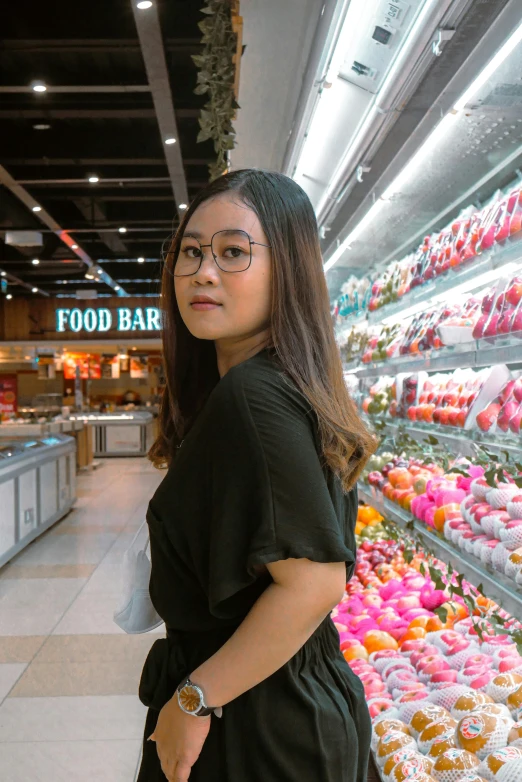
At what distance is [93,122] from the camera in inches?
336

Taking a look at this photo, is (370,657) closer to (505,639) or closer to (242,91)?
(505,639)

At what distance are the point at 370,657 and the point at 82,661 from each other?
1577 mm

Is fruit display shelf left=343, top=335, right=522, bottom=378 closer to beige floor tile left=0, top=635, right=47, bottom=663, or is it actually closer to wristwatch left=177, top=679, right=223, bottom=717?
wristwatch left=177, top=679, right=223, bottom=717

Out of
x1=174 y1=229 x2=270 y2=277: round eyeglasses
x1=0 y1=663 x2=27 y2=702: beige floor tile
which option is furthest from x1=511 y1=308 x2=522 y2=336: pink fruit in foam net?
x1=0 y1=663 x2=27 y2=702: beige floor tile

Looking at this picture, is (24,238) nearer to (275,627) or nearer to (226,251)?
(226,251)

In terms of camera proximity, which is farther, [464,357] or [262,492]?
[464,357]

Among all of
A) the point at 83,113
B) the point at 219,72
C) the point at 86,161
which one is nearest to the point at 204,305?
the point at 219,72

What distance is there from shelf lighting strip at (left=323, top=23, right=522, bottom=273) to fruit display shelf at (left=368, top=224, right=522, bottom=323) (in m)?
0.35

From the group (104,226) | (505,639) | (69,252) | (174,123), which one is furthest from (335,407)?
(69,252)

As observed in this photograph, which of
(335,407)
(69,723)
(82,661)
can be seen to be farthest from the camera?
(82,661)

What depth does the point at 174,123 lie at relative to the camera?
762cm

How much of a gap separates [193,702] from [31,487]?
5.26 meters

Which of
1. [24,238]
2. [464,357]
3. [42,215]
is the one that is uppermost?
[42,215]

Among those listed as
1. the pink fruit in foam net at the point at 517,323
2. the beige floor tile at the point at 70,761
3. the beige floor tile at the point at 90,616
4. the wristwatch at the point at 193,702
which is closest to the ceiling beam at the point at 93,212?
the beige floor tile at the point at 90,616
